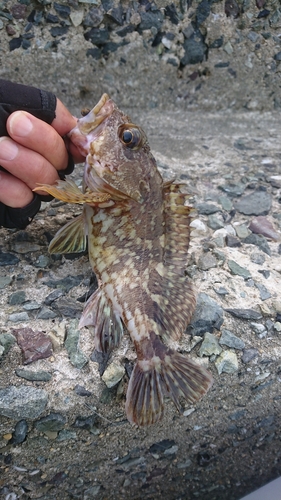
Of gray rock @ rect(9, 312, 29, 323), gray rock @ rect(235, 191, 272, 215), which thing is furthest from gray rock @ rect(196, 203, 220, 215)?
gray rock @ rect(9, 312, 29, 323)

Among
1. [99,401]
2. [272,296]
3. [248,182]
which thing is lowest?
[99,401]

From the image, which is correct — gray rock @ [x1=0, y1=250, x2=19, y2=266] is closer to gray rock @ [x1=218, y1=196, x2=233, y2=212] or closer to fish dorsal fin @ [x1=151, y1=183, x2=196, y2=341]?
fish dorsal fin @ [x1=151, y1=183, x2=196, y2=341]

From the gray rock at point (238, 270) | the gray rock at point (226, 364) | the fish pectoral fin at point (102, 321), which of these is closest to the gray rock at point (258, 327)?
the gray rock at point (226, 364)

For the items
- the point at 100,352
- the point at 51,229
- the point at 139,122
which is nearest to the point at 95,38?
the point at 139,122

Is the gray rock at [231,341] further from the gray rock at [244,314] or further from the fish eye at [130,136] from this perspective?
the fish eye at [130,136]

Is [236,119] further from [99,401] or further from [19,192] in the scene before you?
[99,401]

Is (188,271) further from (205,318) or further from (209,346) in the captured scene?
(209,346)
